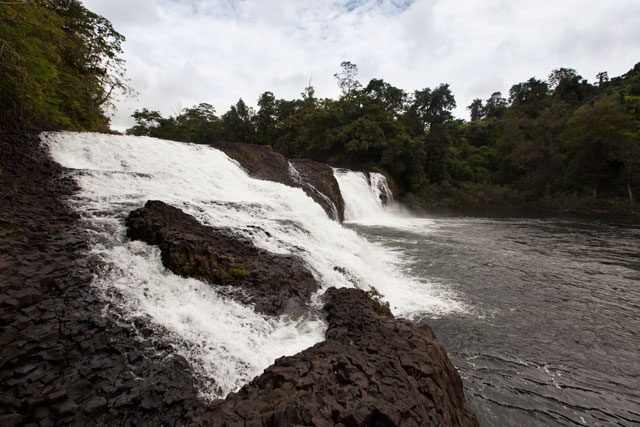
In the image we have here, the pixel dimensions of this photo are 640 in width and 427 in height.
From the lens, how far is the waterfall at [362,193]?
67.7ft

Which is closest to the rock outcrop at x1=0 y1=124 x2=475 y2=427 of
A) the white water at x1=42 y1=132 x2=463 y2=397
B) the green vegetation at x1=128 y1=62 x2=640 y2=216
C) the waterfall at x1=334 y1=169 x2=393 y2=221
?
the white water at x1=42 y1=132 x2=463 y2=397

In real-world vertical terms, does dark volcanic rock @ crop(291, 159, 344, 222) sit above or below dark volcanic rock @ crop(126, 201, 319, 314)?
above

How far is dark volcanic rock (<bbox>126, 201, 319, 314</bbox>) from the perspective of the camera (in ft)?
16.7

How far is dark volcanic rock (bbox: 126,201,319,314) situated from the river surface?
299cm

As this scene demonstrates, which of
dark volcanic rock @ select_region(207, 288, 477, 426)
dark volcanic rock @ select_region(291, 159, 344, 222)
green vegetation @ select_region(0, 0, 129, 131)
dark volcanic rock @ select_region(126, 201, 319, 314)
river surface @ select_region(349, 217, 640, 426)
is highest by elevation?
green vegetation @ select_region(0, 0, 129, 131)

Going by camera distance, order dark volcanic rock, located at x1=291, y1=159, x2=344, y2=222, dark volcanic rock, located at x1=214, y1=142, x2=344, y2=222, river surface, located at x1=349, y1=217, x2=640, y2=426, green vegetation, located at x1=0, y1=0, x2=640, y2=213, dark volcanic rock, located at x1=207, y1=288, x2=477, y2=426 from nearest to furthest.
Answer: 1. dark volcanic rock, located at x1=207, y1=288, x2=477, y2=426
2. river surface, located at x1=349, y1=217, x2=640, y2=426
3. green vegetation, located at x1=0, y1=0, x2=640, y2=213
4. dark volcanic rock, located at x1=214, y1=142, x2=344, y2=222
5. dark volcanic rock, located at x1=291, y1=159, x2=344, y2=222

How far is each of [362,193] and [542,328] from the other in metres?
17.6

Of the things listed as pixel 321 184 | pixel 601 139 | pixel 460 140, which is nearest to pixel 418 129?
pixel 460 140

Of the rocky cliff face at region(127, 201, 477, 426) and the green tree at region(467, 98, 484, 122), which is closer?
the rocky cliff face at region(127, 201, 477, 426)

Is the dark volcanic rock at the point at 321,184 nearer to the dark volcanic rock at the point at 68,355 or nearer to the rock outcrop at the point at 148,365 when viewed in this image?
the rock outcrop at the point at 148,365

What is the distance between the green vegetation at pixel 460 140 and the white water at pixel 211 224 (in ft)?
66.5

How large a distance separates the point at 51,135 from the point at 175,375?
9469 mm

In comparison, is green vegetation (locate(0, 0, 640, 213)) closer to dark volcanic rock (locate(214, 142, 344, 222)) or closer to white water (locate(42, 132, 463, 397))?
white water (locate(42, 132, 463, 397))

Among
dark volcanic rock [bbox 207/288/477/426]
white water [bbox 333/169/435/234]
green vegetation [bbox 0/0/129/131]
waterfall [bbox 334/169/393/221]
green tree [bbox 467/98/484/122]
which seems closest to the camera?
dark volcanic rock [bbox 207/288/477/426]
